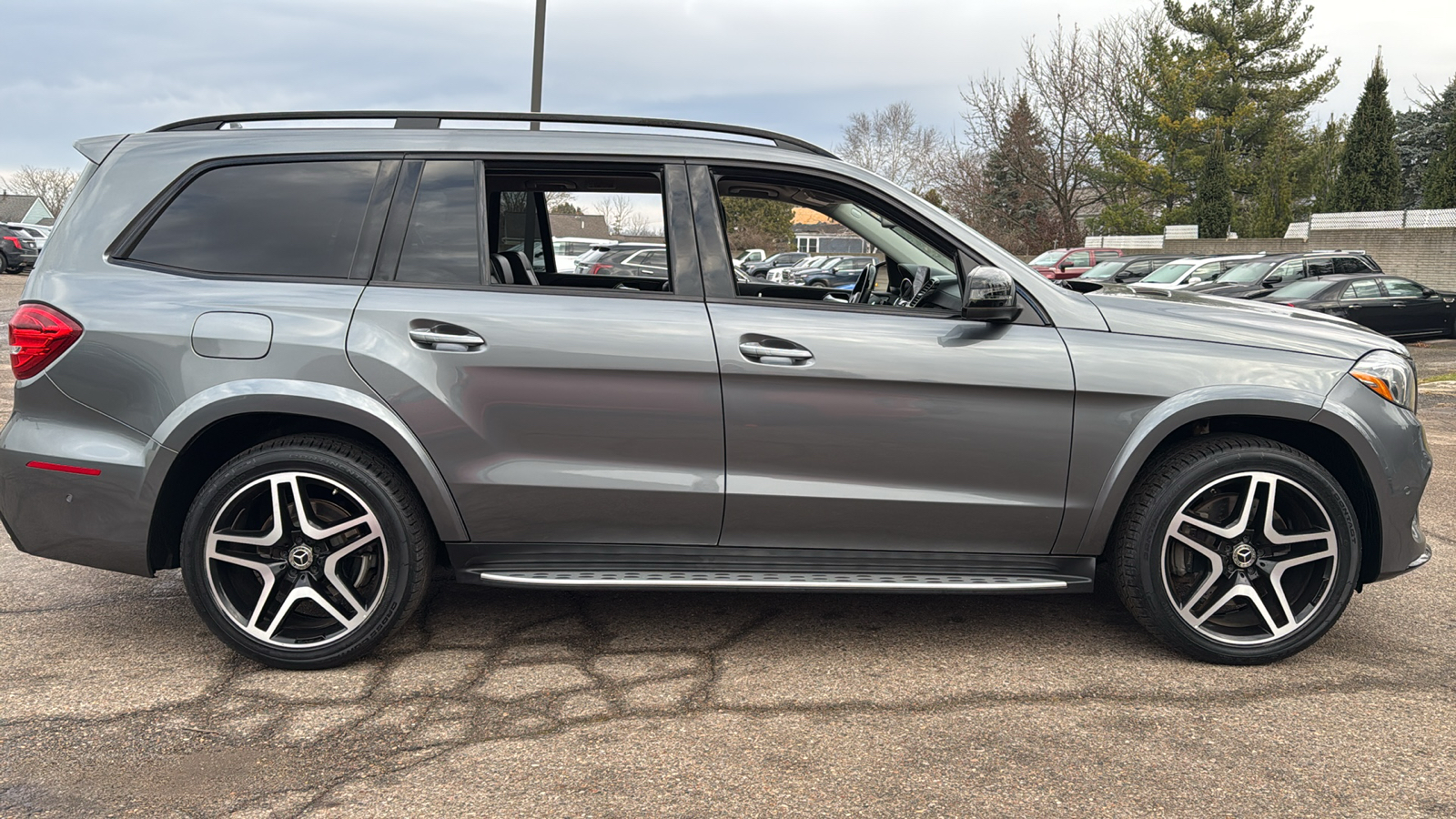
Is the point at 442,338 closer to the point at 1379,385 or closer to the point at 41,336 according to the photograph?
the point at 41,336

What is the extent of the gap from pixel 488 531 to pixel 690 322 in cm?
97

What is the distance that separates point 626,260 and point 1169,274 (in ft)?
61.4

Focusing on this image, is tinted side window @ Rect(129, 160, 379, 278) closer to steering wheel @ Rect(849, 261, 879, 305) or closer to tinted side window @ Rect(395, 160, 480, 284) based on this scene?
tinted side window @ Rect(395, 160, 480, 284)

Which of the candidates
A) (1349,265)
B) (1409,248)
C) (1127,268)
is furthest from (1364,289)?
(1409,248)

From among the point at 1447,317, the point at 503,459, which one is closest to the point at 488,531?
the point at 503,459

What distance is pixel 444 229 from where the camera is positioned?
3.55 metres

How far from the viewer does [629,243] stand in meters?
6.03

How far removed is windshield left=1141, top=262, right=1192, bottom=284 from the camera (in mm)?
21125

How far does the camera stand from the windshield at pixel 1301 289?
16.3 meters

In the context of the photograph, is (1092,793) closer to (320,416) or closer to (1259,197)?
(320,416)

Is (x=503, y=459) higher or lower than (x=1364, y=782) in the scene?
higher

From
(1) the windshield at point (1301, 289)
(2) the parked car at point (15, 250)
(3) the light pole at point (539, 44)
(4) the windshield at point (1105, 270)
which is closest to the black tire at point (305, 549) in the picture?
(3) the light pole at point (539, 44)

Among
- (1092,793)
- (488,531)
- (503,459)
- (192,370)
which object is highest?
(192,370)

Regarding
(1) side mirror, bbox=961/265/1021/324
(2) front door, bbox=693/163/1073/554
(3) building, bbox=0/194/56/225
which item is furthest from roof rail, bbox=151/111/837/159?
(3) building, bbox=0/194/56/225
